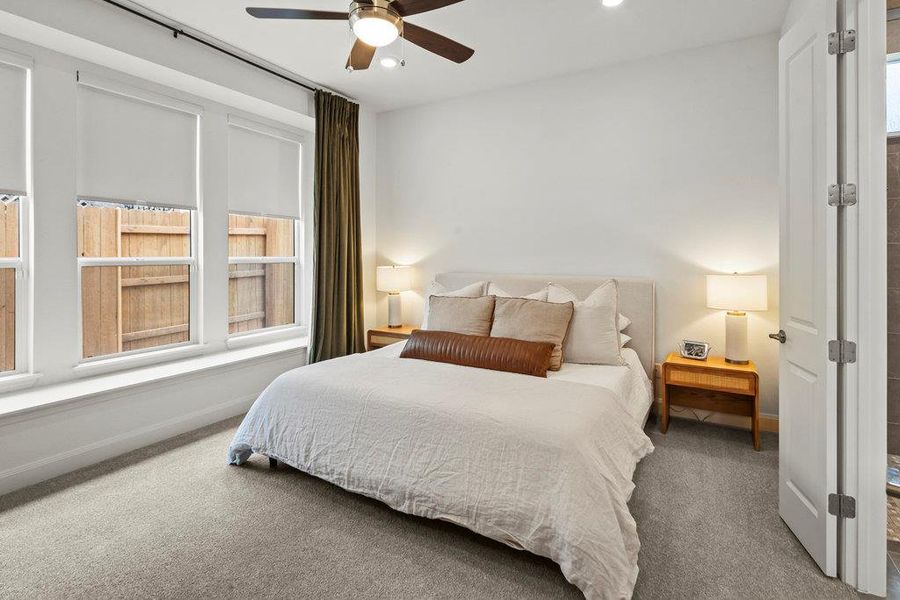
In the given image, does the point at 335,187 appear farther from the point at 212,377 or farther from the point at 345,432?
the point at 345,432

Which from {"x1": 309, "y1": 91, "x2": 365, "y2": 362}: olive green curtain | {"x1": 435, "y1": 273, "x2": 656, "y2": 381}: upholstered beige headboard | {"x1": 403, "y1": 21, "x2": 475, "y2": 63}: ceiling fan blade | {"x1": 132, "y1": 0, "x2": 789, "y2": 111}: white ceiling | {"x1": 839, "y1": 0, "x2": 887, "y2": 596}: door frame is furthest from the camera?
{"x1": 309, "y1": 91, "x2": 365, "y2": 362}: olive green curtain

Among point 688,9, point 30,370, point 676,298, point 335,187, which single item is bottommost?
point 30,370

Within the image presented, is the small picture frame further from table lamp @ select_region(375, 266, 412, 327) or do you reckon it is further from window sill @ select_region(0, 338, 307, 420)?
window sill @ select_region(0, 338, 307, 420)

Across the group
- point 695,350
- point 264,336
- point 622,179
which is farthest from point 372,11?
point 264,336

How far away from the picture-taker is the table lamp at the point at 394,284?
452cm

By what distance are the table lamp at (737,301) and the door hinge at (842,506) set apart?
1.48m

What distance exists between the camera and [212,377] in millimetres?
3490

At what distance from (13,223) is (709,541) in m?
4.08

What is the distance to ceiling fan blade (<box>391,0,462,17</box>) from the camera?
79.4 inches

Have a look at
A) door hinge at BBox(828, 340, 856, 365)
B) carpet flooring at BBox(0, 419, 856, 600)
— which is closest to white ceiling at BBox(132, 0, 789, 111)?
door hinge at BBox(828, 340, 856, 365)

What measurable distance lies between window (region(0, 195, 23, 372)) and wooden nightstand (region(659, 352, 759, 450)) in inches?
161

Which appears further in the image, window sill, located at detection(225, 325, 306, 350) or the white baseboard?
window sill, located at detection(225, 325, 306, 350)

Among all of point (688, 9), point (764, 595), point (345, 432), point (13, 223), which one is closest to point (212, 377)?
point (13, 223)

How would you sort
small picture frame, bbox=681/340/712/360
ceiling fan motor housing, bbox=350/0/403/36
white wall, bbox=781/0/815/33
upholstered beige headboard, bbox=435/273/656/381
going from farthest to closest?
upholstered beige headboard, bbox=435/273/656/381, small picture frame, bbox=681/340/712/360, white wall, bbox=781/0/815/33, ceiling fan motor housing, bbox=350/0/403/36
